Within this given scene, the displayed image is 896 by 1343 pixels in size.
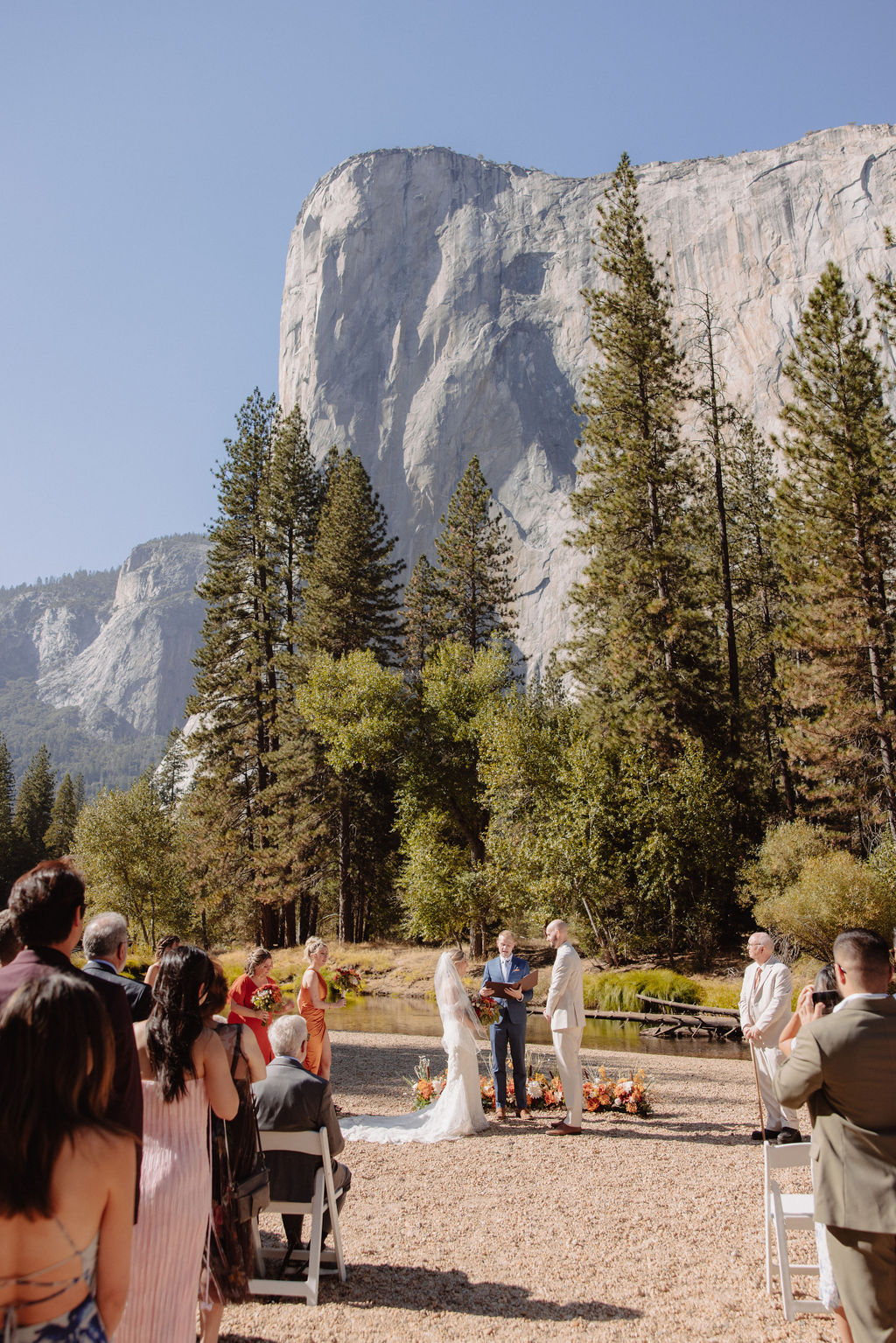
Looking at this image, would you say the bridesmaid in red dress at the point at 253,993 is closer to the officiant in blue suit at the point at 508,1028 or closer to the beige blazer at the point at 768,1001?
→ the officiant in blue suit at the point at 508,1028

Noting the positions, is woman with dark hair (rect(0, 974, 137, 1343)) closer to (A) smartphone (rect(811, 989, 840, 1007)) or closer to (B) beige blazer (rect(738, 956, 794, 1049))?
(A) smartphone (rect(811, 989, 840, 1007))

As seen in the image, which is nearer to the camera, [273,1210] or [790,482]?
[273,1210]

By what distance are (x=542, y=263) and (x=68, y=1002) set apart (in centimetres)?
10610

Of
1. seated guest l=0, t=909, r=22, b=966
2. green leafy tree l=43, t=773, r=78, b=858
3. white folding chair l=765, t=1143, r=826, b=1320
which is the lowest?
white folding chair l=765, t=1143, r=826, b=1320

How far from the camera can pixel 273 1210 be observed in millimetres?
4809

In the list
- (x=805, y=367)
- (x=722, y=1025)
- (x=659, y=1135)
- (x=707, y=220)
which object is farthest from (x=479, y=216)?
(x=659, y=1135)

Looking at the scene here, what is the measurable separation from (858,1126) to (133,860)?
136 feet

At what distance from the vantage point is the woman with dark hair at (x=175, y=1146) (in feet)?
10.5

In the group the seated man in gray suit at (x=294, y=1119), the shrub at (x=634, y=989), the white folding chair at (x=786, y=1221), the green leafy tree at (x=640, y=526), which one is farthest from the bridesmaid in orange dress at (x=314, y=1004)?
the green leafy tree at (x=640, y=526)

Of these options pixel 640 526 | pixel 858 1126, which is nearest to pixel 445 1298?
pixel 858 1126

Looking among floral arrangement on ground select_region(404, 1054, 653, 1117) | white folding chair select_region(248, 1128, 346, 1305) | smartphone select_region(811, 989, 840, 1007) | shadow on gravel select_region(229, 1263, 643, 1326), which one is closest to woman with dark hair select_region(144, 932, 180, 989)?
white folding chair select_region(248, 1128, 346, 1305)

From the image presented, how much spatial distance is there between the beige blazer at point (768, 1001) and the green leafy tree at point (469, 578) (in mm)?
30704

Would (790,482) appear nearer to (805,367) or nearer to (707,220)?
(805,367)

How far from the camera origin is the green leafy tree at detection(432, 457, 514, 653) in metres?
38.6
